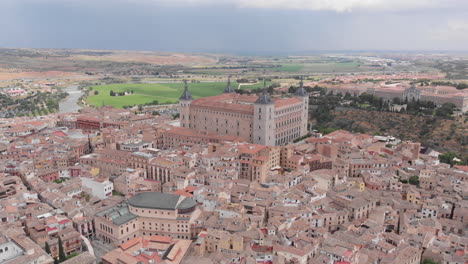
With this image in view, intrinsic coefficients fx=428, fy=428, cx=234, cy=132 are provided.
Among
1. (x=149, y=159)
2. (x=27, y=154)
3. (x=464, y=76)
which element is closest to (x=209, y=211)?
(x=149, y=159)

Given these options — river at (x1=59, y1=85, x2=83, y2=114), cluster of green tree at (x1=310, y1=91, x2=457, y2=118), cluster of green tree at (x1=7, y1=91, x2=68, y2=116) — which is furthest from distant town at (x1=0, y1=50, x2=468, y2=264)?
river at (x1=59, y1=85, x2=83, y2=114)

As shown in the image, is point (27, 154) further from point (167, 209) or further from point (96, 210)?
point (167, 209)

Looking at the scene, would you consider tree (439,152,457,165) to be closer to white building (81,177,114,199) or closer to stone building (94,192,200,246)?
stone building (94,192,200,246)

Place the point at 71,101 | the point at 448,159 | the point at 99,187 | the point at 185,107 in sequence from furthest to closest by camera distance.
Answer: the point at 71,101
the point at 185,107
the point at 448,159
the point at 99,187

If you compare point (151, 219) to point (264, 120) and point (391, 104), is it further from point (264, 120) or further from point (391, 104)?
point (391, 104)

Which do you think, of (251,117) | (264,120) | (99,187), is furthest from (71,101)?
(99,187)

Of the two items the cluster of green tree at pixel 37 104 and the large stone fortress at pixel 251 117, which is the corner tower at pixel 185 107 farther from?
the cluster of green tree at pixel 37 104
